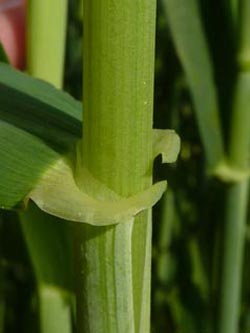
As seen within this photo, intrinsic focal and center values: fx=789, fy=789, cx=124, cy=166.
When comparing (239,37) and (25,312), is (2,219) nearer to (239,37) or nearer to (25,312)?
(25,312)

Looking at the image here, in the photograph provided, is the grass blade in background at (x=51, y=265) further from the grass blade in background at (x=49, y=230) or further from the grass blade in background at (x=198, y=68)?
the grass blade in background at (x=198, y=68)

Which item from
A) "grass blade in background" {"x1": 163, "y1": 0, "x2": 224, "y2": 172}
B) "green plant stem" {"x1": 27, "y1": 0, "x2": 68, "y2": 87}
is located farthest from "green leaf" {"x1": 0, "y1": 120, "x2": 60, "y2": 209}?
"grass blade in background" {"x1": 163, "y1": 0, "x2": 224, "y2": 172}

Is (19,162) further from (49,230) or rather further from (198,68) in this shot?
(198,68)

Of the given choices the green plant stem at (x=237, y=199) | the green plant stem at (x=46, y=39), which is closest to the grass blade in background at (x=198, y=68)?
the green plant stem at (x=237, y=199)

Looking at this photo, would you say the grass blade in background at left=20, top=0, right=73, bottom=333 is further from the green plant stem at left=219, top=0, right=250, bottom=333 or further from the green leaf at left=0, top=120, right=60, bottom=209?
the green plant stem at left=219, top=0, right=250, bottom=333

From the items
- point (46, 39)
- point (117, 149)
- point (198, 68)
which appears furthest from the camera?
point (198, 68)

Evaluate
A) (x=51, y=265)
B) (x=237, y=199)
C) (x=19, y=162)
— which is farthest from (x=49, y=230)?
(x=237, y=199)
